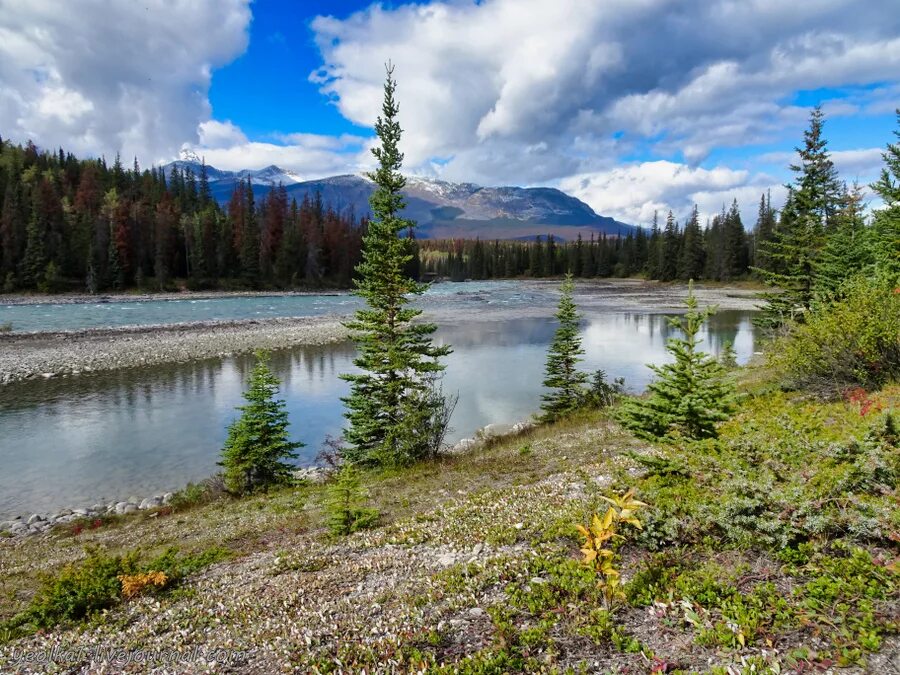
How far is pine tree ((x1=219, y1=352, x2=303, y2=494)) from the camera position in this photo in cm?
1521

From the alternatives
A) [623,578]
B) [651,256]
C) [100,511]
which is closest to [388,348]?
[100,511]

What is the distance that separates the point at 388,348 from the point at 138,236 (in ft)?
328

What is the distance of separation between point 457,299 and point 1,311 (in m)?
67.7

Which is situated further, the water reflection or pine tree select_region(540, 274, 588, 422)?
pine tree select_region(540, 274, 588, 422)

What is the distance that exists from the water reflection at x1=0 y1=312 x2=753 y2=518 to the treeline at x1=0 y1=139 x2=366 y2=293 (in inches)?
2778

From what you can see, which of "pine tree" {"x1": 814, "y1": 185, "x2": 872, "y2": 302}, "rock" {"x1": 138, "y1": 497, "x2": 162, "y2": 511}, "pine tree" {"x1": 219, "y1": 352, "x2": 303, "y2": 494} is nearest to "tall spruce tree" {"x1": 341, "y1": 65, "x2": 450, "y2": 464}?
"pine tree" {"x1": 219, "y1": 352, "x2": 303, "y2": 494}

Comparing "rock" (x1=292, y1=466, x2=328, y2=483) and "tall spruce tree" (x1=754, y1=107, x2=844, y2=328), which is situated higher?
"tall spruce tree" (x1=754, y1=107, x2=844, y2=328)

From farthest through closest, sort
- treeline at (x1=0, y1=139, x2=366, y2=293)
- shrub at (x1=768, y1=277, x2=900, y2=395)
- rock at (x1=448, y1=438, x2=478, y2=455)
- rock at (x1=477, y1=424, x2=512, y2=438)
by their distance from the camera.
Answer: treeline at (x1=0, y1=139, x2=366, y2=293) → rock at (x1=477, y1=424, x2=512, y2=438) → rock at (x1=448, y1=438, x2=478, y2=455) → shrub at (x1=768, y1=277, x2=900, y2=395)

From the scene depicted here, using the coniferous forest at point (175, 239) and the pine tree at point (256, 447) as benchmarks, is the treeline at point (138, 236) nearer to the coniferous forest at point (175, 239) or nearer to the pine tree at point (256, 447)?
the coniferous forest at point (175, 239)

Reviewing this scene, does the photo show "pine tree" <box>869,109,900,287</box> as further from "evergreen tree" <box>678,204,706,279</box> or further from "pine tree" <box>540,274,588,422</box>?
"evergreen tree" <box>678,204,706,279</box>

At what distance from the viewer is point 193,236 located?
101 meters

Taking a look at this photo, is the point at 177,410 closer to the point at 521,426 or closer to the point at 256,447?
the point at 256,447

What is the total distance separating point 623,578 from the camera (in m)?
5.80

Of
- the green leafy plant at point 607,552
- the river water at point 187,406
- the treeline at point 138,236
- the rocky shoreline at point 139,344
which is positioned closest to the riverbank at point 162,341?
the rocky shoreline at point 139,344
